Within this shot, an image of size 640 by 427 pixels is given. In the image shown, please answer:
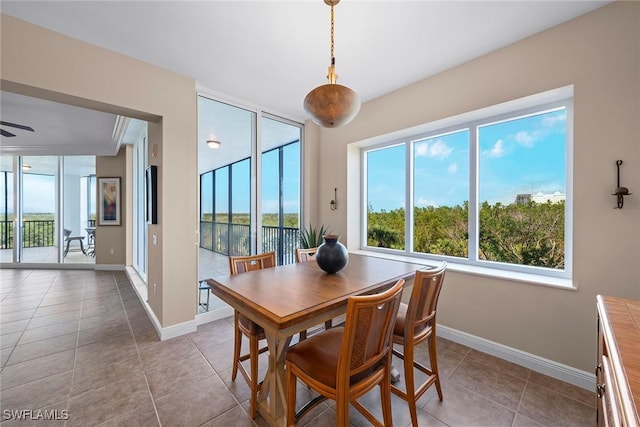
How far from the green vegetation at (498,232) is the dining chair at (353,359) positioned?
1.90 m

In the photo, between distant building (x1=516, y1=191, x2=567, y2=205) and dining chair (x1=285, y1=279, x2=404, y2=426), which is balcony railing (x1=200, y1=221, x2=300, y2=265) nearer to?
dining chair (x1=285, y1=279, x2=404, y2=426)

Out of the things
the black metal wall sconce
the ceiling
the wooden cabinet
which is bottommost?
the wooden cabinet

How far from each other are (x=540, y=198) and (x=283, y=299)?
8.29 ft

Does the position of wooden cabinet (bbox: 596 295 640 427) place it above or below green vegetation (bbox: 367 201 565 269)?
below

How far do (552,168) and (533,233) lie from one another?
2.01 ft

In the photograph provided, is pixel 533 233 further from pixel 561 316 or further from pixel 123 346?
pixel 123 346

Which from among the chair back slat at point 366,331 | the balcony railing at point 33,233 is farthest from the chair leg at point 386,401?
the balcony railing at point 33,233

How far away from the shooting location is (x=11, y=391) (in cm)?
187

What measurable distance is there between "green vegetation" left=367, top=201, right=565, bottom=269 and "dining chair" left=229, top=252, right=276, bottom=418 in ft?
6.38

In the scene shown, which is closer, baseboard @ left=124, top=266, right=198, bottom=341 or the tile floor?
the tile floor

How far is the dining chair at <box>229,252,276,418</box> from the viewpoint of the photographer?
65.6 inches

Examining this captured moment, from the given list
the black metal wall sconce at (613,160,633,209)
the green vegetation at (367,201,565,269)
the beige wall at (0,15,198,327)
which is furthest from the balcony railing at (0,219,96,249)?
the black metal wall sconce at (613,160,633,209)

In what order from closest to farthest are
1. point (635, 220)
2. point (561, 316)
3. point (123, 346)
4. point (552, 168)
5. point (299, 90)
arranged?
point (635, 220) < point (561, 316) < point (552, 168) < point (123, 346) < point (299, 90)

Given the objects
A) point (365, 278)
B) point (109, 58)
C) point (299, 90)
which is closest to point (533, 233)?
point (365, 278)
